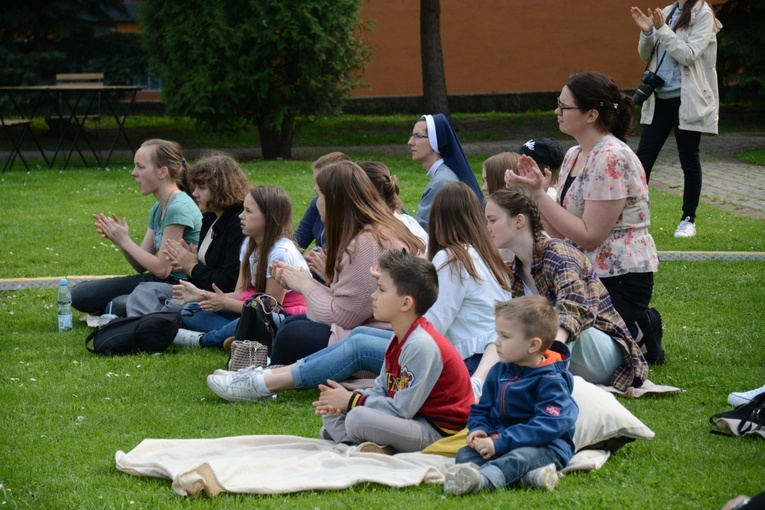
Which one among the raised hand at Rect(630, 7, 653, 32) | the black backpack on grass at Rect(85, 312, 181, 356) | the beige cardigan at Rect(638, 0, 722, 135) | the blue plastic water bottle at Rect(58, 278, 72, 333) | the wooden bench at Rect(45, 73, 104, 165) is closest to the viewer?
the black backpack on grass at Rect(85, 312, 181, 356)

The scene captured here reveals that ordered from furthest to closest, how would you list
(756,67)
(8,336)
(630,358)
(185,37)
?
(756,67), (185,37), (8,336), (630,358)

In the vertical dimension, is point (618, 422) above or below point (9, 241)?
above

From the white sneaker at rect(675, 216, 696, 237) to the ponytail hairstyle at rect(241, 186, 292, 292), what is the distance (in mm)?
4640

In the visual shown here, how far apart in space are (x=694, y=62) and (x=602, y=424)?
5589mm

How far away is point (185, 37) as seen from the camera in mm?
14797

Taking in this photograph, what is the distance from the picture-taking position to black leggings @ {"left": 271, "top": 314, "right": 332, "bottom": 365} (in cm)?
509

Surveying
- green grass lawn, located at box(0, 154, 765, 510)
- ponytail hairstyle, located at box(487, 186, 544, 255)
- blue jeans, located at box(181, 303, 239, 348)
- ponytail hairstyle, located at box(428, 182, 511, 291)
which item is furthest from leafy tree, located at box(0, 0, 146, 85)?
ponytail hairstyle, located at box(487, 186, 544, 255)

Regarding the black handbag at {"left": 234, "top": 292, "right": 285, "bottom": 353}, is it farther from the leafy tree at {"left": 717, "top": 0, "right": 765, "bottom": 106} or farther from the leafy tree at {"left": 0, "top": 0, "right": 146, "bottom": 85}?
the leafy tree at {"left": 0, "top": 0, "right": 146, "bottom": 85}

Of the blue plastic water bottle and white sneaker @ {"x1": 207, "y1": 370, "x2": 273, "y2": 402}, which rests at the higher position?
white sneaker @ {"x1": 207, "y1": 370, "x2": 273, "y2": 402}

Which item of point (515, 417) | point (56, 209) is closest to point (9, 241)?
point (56, 209)

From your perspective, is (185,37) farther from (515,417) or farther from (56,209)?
(515,417)

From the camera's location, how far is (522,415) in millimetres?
3664

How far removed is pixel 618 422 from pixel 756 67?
14695 mm

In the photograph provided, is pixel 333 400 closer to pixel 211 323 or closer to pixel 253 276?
pixel 253 276
